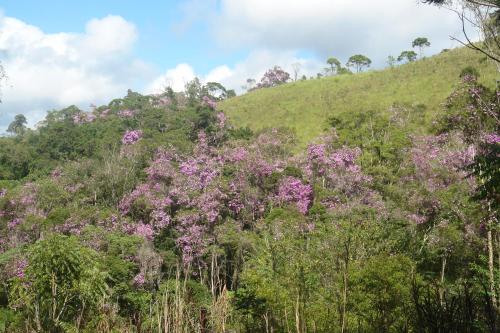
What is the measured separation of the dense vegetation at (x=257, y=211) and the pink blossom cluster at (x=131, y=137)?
161 mm

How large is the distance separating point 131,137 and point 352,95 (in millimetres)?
29055

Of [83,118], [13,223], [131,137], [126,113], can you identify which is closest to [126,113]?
[126,113]

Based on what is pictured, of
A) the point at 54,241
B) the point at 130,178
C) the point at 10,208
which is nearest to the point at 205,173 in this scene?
the point at 130,178

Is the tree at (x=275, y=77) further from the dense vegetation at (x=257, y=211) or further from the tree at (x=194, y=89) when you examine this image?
the dense vegetation at (x=257, y=211)

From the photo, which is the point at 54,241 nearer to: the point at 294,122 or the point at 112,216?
the point at 112,216

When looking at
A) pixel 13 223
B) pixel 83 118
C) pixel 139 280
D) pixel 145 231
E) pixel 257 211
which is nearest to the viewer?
pixel 139 280

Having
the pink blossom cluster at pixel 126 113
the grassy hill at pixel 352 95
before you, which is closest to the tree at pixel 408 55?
the grassy hill at pixel 352 95

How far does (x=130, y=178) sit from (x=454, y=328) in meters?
36.5

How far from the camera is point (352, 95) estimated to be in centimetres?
A: 5909

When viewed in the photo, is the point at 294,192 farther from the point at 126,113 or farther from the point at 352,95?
the point at 352,95

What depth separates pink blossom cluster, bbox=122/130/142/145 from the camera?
4494 centimetres

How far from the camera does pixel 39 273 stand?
1180cm

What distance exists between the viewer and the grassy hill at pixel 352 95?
50.2 meters

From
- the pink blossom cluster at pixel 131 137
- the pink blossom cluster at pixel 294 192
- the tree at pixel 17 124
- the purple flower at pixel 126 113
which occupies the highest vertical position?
the tree at pixel 17 124
